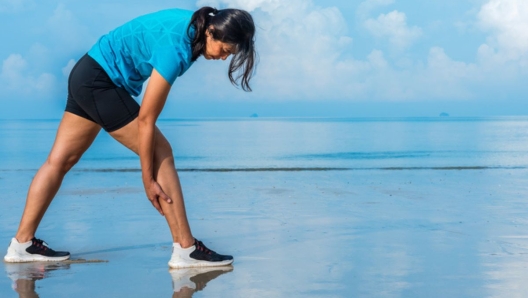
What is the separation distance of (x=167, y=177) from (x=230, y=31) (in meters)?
0.88

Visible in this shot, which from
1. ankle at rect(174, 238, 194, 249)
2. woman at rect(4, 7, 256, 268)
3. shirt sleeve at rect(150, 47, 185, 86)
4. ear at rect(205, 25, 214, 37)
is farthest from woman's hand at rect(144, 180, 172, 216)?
ear at rect(205, 25, 214, 37)

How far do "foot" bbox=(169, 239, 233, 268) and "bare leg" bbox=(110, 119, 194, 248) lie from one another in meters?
0.03

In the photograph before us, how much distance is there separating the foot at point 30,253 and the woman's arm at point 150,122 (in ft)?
2.46

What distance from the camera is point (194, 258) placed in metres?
3.91

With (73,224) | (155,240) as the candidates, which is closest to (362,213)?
(155,240)

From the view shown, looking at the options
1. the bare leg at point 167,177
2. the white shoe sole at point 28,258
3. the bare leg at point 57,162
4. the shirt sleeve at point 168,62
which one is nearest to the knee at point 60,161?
the bare leg at point 57,162

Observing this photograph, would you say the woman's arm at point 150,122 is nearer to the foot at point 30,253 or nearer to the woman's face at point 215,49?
the woman's face at point 215,49

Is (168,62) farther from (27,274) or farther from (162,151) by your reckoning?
(27,274)

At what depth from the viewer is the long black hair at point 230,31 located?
3.50m

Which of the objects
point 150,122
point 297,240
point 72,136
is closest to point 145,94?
point 150,122

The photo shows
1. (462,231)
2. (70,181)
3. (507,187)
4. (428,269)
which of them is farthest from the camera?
(70,181)

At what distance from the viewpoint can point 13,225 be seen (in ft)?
17.6

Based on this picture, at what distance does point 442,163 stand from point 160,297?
425 inches

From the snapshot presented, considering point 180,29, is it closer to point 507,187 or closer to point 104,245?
point 104,245
